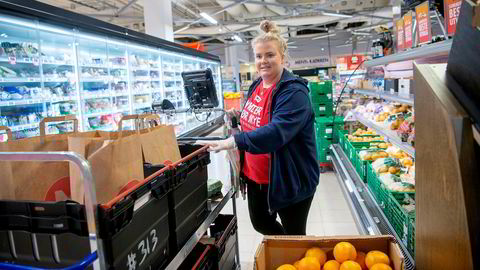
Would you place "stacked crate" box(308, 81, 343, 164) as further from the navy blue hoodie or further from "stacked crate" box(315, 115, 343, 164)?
the navy blue hoodie

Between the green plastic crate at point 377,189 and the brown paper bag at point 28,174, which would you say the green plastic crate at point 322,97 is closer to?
Result: the green plastic crate at point 377,189

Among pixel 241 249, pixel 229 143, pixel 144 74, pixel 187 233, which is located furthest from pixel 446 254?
pixel 144 74

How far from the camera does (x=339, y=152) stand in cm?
525

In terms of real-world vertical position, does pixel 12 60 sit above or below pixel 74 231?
above

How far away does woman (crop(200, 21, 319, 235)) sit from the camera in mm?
1848

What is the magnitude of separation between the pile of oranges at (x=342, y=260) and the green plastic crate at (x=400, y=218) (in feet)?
2.70

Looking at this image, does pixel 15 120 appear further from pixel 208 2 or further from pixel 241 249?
pixel 208 2

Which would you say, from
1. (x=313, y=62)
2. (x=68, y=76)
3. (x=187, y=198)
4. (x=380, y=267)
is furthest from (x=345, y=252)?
(x=313, y=62)

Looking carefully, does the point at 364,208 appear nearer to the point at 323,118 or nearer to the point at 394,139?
the point at 394,139

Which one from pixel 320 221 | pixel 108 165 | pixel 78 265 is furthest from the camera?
pixel 320 221

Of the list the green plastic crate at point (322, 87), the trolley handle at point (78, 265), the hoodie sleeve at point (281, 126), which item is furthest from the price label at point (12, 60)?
the green plastic crate at point (322, 87)

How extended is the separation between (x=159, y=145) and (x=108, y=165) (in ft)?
1.27

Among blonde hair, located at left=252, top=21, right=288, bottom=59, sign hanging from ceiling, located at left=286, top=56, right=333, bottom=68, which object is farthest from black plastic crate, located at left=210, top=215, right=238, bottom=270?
sign hanging from ceiling, located at left=286, top=56, right=333, bottom=68

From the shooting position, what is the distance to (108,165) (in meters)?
1.13
